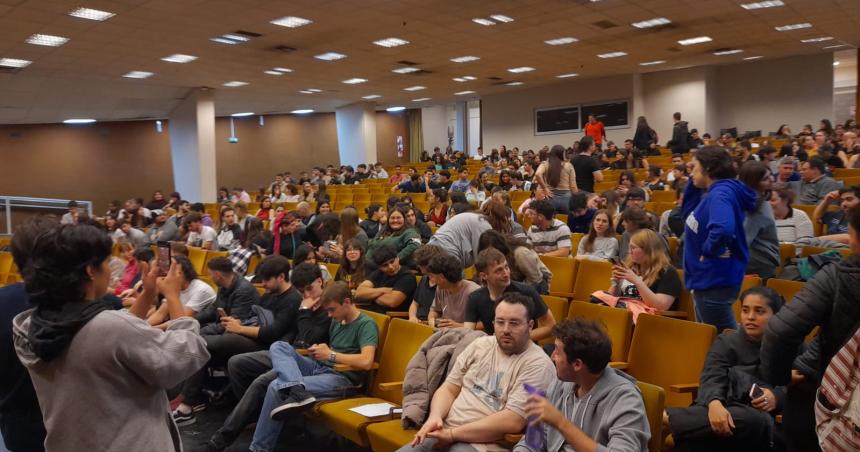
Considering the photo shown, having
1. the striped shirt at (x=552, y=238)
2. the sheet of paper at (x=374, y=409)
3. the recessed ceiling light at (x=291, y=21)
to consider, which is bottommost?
the sheet of paper at (x=374, y=409)

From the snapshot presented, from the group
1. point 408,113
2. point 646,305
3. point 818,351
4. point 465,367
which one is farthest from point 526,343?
point 408,113

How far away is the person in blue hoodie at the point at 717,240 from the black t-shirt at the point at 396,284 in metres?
2.05

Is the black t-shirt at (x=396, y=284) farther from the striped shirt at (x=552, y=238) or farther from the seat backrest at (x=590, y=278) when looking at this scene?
the striped shirt at (x=552, y=238)

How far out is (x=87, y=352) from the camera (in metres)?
1.72

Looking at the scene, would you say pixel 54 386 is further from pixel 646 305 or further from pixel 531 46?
pixel 531 46

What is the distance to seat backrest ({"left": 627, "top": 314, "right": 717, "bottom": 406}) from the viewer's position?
327 centimetres

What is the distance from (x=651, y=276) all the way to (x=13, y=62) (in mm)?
11775

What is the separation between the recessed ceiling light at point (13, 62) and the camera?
11.4 metres

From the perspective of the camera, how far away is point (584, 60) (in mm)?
16156

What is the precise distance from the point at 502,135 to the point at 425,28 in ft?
41.1

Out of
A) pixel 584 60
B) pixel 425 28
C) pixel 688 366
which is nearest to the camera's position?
pixel 688 366

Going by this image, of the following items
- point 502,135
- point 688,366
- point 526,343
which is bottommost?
point 688,366

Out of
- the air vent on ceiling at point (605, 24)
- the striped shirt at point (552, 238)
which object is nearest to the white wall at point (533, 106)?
the air vent on ceiling at point (605, 24)

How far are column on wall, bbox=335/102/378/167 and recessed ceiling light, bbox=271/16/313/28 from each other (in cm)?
1153
